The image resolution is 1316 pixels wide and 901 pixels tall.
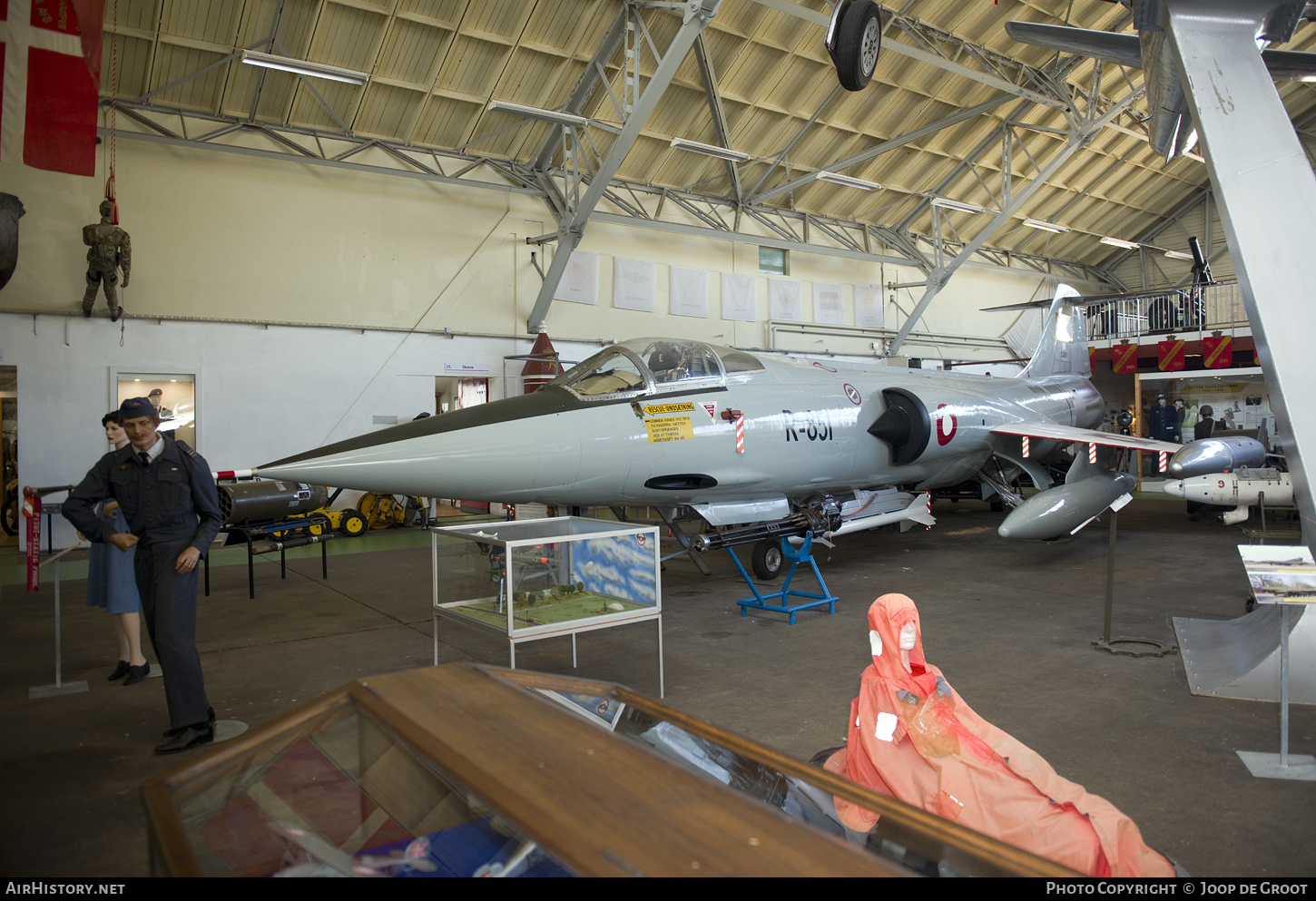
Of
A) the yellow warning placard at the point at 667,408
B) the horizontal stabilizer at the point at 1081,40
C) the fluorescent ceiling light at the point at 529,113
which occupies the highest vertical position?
the fluorescent ceiling light at the point at 529,113

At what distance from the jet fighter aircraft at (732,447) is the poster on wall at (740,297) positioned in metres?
9.12

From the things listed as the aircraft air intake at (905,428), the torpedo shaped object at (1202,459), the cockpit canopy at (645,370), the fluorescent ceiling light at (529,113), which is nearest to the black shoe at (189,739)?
the cockpit canopy at (645,370)

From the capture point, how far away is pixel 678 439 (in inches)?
256

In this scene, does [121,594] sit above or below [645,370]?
below

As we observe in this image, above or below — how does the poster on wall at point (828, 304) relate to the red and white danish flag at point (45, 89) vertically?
above

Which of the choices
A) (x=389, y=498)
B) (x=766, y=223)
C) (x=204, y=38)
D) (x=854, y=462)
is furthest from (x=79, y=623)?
(x=766, y=223)

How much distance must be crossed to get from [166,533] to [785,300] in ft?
57.6

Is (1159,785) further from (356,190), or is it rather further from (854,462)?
(356,190)

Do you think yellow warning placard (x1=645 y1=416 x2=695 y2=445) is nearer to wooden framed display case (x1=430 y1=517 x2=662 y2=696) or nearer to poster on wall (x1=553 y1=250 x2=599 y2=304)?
wooden framed display case (x1=430 y1=517 x2=662 y2=696)

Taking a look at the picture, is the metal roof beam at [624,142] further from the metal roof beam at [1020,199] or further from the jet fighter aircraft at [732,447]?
the metal roof beam at [1020,199]

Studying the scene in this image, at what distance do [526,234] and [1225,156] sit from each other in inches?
520

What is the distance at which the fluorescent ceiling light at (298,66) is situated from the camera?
10500 mm

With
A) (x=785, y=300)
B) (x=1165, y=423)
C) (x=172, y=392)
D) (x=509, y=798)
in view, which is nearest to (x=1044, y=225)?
(x=1165, y=423)

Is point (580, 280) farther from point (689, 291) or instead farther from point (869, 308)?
point (869, 308)
